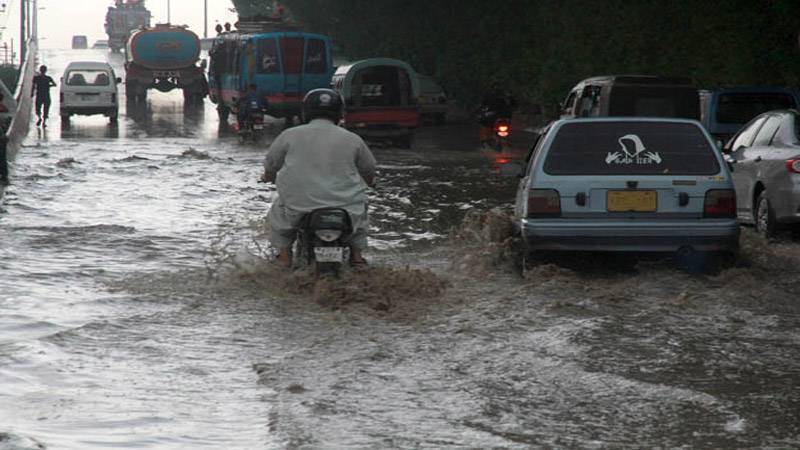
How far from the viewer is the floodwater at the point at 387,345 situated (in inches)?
278

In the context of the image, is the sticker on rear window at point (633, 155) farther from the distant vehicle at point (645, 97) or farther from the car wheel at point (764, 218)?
the distant vehicle at point (645, 97)

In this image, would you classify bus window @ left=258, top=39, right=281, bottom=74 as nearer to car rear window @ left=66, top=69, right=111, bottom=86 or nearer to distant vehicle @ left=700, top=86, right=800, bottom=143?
car rear window @ left=66, top=69, right=111, bottom=86

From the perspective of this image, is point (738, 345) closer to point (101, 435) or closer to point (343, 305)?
point (343, 305)

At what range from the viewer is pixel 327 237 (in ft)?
34.7

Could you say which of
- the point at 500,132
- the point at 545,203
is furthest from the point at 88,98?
the point at 545,203

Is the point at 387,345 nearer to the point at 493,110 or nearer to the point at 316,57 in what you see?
the point at 493,110

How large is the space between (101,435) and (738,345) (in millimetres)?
4227

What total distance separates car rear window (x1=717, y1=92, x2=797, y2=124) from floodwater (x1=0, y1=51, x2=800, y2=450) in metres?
6.93

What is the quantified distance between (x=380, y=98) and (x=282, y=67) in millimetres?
7645

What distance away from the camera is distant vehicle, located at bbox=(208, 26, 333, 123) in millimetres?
42094

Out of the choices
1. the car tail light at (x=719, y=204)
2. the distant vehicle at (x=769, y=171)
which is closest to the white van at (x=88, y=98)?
the distant vehicle at (x=769, y=171)

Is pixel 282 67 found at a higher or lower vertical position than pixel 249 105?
higher

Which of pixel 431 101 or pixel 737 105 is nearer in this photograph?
pixel 737 105

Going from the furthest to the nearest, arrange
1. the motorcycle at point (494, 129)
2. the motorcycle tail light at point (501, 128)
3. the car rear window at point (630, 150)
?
the motorcycle at point (494, 129), the motorcycle tail light at point (501, 128), the car rear window at point (630, 150)
